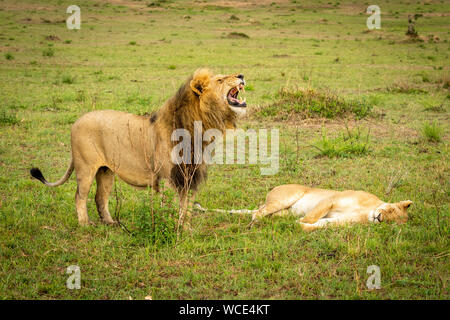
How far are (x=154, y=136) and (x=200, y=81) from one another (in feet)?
2.44

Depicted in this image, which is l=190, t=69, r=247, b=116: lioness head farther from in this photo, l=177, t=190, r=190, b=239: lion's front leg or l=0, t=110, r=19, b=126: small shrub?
l=0, t=110, r=19, b=126: small shrub

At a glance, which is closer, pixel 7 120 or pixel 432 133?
pixel 432 133

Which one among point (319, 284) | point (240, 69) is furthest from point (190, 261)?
point (240, 69)

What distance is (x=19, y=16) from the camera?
34875 millimetres

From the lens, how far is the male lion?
473 centimetres

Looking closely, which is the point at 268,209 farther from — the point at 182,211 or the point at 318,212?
the point at 182,211

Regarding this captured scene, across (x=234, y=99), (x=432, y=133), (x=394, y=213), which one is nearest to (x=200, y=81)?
(x=234, y=99)

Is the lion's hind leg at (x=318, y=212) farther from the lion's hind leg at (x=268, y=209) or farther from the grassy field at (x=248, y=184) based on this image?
the lion's hind leg at (x=268, y=209)

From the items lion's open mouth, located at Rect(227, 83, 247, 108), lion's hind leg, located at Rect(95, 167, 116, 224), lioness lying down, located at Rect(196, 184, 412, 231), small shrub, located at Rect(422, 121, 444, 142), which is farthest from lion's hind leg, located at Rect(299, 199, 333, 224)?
small shrub, located at Rect(422, 121, 444, 142)

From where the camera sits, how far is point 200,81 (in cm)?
475

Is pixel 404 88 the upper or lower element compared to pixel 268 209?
upper

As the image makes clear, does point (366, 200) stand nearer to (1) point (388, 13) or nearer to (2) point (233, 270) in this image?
(2) point (233, 270)

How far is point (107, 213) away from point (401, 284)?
3.19m

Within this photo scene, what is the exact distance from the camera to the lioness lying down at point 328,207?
5008mm
